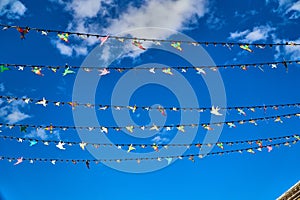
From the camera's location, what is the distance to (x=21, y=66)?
7.75 meters

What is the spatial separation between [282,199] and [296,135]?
7.85m

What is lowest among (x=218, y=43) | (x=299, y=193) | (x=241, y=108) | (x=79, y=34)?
(x=299, y=193)

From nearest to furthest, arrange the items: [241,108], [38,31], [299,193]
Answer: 1. [38,31]
2. [241,108]
3. [299,193]

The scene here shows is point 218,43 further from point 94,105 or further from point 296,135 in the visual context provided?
point 296,135

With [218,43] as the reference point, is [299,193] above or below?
below

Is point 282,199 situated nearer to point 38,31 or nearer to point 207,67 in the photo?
point 207,67

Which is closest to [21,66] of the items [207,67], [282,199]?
[207,67]

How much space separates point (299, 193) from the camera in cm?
1697

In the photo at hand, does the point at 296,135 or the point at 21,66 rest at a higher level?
the point at 21,66

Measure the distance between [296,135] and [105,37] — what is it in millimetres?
8042

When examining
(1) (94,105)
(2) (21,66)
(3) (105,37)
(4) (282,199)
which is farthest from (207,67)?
(4) (282,199)

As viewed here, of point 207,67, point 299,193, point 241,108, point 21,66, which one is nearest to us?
point 21,66

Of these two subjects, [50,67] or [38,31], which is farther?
[50,67]

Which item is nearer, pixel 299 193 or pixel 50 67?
pixel 50 67
